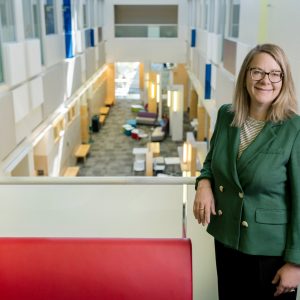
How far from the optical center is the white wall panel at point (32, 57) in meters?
7.05

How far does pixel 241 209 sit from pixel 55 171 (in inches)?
366

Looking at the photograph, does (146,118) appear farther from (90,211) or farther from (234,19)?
(90,211)

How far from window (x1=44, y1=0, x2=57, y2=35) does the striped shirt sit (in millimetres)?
8016

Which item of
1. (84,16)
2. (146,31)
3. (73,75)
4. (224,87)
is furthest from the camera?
(146,31)

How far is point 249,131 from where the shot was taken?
1.82 metres

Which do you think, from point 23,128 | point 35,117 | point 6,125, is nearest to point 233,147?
point 6,125

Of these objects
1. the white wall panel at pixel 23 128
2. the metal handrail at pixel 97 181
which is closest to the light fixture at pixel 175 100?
the white wall panel at pixel 23 128

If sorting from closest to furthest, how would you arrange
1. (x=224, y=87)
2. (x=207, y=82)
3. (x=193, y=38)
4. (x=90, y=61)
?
(x=224, y=87) < (x=207, y=82) < (x=90, y=61) < (x=193, y=38)

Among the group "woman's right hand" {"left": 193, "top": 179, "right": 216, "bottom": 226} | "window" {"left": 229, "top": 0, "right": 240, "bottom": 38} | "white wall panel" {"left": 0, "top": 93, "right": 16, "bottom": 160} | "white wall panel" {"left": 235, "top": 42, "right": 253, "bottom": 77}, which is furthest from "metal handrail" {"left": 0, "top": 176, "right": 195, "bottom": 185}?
"window" {"left": 229, "top": 0, "right": 240, "bottom": 38}

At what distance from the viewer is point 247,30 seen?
21.9 ft

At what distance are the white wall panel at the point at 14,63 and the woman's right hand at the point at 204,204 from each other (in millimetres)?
4735

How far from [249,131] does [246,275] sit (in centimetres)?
61

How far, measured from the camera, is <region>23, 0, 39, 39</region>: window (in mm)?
7574

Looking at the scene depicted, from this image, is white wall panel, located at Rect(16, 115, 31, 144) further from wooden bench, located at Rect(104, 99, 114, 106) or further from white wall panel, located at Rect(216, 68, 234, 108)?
wooden bench, located at Rect(104, 99, 114, 106)
